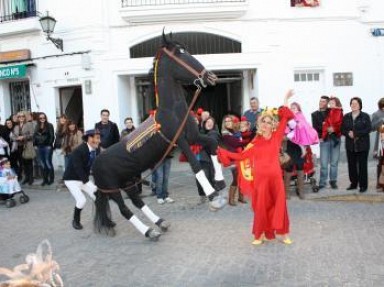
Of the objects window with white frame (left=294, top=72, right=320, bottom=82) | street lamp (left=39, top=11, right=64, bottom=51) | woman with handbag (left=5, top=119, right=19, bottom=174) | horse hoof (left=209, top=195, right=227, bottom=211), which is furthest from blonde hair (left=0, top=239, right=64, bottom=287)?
street lamp (left=39, top=11, right=64, bottom=51)

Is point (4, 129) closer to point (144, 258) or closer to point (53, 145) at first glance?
point (53, 145)

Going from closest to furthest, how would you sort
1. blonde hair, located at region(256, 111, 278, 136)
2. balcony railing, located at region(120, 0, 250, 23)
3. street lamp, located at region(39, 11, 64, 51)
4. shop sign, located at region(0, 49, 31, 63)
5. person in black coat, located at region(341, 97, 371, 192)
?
1. blonde hair, located at region(256, 111, 278, 136)
2. person in black coat, located at region(341, 97, 371, 192)
3. balcony railing, located at region(120, 0, 250, 23)
4. street lamp, located at region(39, 11, 64, 51)
5. shop sign, located at region(0, 49, 31, 63)

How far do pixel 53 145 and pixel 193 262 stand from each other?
7957mm

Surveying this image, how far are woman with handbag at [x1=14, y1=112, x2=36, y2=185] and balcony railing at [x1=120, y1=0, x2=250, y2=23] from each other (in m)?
3.73

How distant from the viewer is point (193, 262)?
21.3ft

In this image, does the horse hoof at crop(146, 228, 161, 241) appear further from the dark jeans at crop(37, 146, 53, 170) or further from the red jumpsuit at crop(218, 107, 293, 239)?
the dark jeans at crop(37, 146, 53, 170)

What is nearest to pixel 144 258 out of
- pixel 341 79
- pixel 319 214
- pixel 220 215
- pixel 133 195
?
pixel 133 195

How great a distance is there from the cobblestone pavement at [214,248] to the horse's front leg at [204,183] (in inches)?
26.3

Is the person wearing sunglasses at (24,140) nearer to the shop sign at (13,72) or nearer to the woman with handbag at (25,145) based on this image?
the woman with handbag at (25,145)

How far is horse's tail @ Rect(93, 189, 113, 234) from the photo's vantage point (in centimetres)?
802

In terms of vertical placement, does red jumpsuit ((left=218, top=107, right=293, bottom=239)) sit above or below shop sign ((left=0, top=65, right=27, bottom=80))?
below

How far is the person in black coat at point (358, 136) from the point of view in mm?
10281

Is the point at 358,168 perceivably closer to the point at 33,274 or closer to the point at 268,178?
the point at 268,178

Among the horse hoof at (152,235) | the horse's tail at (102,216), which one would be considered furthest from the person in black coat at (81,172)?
the horse hoof at (152,235)
